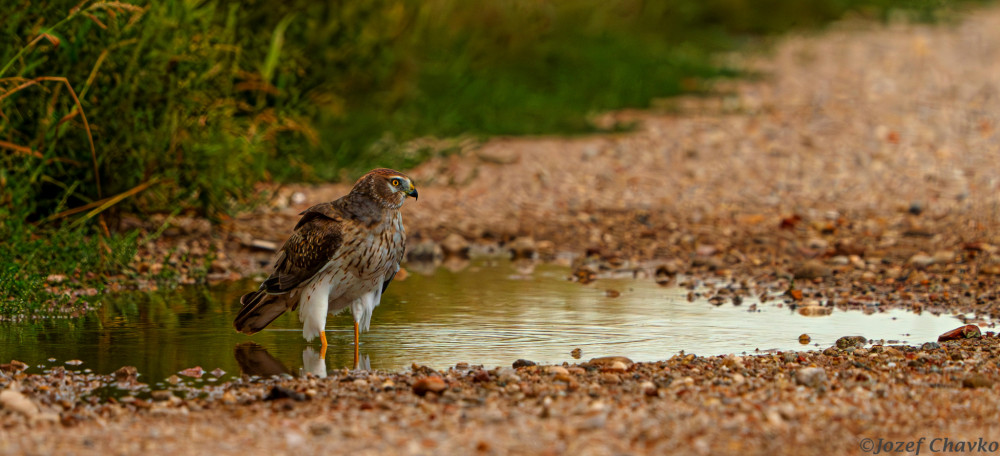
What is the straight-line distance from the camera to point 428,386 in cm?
465

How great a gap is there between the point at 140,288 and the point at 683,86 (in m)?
8.98

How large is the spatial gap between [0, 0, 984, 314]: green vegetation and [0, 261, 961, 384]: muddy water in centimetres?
61

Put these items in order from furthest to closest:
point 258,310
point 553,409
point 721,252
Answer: point 721,252
point 258,310
point 553,409

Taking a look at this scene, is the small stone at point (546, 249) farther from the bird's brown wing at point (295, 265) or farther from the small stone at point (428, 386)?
the small stone at point (428, 386)

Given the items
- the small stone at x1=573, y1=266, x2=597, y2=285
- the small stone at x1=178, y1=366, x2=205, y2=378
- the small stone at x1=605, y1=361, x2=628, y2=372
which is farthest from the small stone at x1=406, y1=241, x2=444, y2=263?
the small stone at x1=605, y1=361, x2=628, y2=372

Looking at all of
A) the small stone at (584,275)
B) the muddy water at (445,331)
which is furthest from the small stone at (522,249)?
the muddy water at (445,331)

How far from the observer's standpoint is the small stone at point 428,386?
4.64 metres

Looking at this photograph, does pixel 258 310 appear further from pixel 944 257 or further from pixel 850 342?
pixel 944 257

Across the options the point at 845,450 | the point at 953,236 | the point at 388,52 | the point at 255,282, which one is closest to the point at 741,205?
the point at 953,236

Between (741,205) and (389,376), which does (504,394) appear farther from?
(741,205)

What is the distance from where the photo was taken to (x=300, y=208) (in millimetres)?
9391

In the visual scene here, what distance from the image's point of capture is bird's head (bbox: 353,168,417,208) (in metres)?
5.75

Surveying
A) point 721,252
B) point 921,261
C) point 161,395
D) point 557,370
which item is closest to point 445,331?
point 557,370

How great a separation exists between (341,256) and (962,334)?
2.82m
